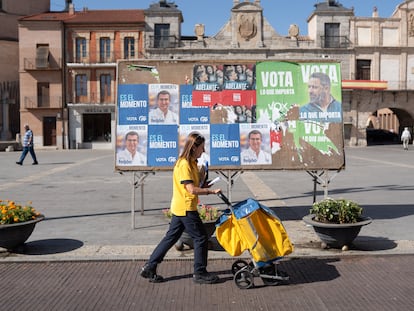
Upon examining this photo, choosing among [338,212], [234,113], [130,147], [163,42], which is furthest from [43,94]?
[338,212]

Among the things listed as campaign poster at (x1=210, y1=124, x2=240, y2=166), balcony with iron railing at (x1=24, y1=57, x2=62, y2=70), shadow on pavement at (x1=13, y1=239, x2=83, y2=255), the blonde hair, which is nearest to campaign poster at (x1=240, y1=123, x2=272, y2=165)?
campaign poster at (x1=210, y1=124, x2=240, y2=166)

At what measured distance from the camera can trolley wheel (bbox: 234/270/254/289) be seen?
5078 millimetres

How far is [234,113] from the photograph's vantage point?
7.74 meters

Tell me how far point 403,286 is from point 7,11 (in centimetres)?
5101

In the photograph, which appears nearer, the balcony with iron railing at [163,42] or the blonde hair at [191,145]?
the blonde hair at [191,145]

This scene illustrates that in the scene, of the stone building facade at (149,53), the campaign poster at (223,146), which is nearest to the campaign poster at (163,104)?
the campaign poster at (223,146)

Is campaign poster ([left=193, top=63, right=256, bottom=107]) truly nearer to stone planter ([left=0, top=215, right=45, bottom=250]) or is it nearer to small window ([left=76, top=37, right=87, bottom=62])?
stone planter ([left=0, top=215, right=45, bottom=250])

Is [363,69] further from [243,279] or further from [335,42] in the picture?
[243,279]

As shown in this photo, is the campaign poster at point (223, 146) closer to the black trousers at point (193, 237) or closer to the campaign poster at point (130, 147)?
the campaign poster at point (130, 147)

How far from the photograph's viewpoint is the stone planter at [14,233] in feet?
20.1

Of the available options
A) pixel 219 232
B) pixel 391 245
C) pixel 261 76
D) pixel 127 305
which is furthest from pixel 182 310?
pixel 261 76

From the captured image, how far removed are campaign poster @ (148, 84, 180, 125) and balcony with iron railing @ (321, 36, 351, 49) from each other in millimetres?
36203

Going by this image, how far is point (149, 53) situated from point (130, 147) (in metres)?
34.9

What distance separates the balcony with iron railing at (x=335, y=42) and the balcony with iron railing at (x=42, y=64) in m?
23.5
